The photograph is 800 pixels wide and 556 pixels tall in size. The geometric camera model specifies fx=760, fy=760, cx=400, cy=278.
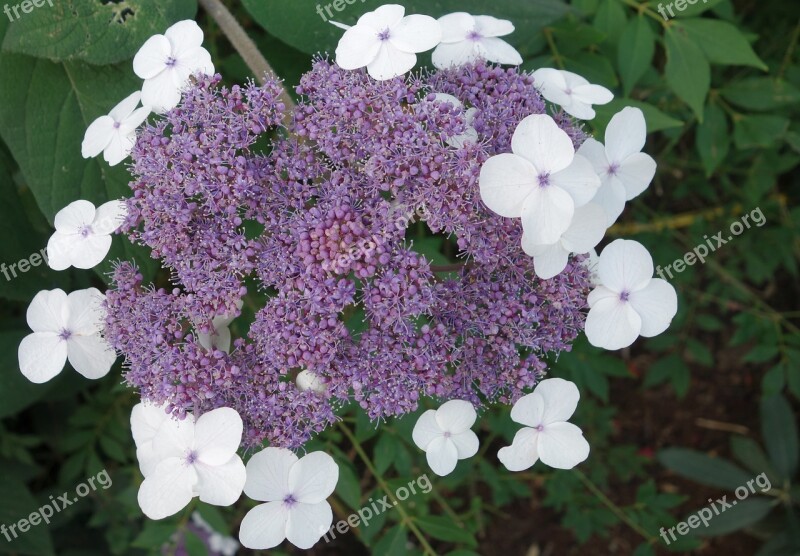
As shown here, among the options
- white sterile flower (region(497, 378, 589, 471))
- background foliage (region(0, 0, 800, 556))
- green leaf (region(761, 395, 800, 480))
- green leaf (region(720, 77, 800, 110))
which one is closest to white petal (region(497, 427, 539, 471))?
white sterile flower (region(497, 378, 589, 471))

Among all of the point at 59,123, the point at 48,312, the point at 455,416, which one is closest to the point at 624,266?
the point at 455,416

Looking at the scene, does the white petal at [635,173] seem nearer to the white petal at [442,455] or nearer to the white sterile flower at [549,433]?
the white sterile flower at [549,433]

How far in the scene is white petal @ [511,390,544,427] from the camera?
4.89 ft

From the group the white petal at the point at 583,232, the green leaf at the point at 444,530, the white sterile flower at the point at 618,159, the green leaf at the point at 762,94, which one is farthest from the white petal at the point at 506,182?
the green leaf at the point at 762,94

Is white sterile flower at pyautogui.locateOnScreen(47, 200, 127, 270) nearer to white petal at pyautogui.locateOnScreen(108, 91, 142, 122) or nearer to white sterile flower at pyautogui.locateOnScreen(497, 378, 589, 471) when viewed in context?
white petal at pyautogui.locateOnScreen(108, 91, 142, 122)

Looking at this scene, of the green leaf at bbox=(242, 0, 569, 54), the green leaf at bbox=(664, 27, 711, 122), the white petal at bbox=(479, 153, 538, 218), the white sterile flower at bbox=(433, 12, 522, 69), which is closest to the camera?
the white petal at bbox=(479, 153, 538, 218)

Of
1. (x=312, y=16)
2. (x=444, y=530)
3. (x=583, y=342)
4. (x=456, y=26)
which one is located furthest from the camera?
(x=583, y=342)

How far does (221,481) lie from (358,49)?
863 millimetres

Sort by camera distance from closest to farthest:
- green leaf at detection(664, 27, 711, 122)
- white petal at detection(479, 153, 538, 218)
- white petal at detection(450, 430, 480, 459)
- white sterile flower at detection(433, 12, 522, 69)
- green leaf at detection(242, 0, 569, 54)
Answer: white petal at detection(479, 153, 538, 218) < white petal at detection(450, 430, 480, 459) < white sterile flower at detection(433, 12, 522, 69) < green leaf at detection(242, 0, 569, 54) < green leaf at detection(664, 27, 711, 122)

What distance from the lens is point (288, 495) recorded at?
147 cm

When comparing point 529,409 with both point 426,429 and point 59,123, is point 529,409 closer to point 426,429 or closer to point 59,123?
point 426,429

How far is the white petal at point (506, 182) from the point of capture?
52.7 inches

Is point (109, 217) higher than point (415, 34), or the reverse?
point (415, 34)

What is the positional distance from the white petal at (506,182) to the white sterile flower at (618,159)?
0.23m
